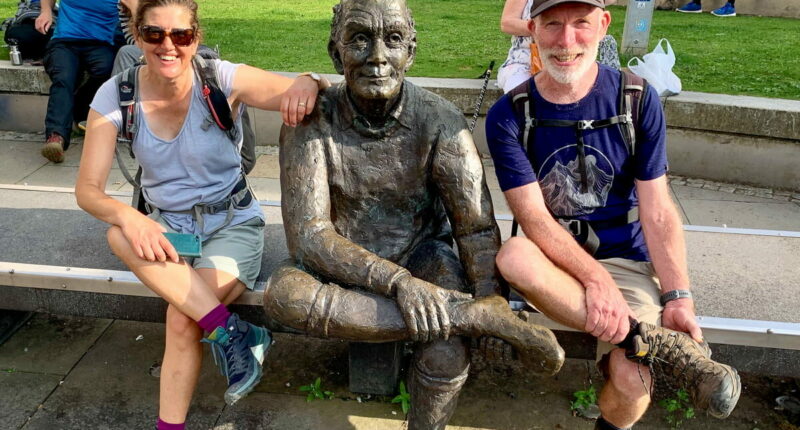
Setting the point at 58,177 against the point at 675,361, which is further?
the point at 58,177

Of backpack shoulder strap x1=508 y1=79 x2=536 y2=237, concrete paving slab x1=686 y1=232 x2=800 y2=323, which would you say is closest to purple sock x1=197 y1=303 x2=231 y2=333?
backpack shoulder strap x1=508 y1=79 x2=536 y2=237

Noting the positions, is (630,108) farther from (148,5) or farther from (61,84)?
(61,84)

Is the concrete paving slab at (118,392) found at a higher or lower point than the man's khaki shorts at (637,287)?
lower

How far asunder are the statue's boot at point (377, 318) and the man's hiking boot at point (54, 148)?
3.99 meters

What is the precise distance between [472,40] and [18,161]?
5169 millimetres

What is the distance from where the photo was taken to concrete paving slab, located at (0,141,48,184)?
5961 millimetres

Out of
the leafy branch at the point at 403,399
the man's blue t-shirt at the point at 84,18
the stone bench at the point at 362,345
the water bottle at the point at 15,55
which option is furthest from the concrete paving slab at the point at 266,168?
the leafy branch at the point at 403,399

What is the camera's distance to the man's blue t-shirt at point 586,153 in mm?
2928

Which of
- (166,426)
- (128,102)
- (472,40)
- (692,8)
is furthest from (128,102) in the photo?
(692,8)

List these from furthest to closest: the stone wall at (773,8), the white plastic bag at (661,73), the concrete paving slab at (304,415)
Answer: the stone wall at (773,8) < the white plastic bag at (661,73) < the concrete paving slab at (304,415)

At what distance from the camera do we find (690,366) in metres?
2.57

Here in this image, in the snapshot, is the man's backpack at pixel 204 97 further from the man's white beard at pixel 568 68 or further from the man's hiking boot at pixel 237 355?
the man's white beard at pixel 568 68

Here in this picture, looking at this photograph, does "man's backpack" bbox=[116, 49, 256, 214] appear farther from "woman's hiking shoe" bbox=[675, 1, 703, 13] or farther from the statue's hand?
"woman's hiking shoe" bbox=[675, 1, 703, 13]

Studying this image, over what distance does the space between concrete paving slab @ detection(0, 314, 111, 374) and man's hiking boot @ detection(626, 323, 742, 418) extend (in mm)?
2667
